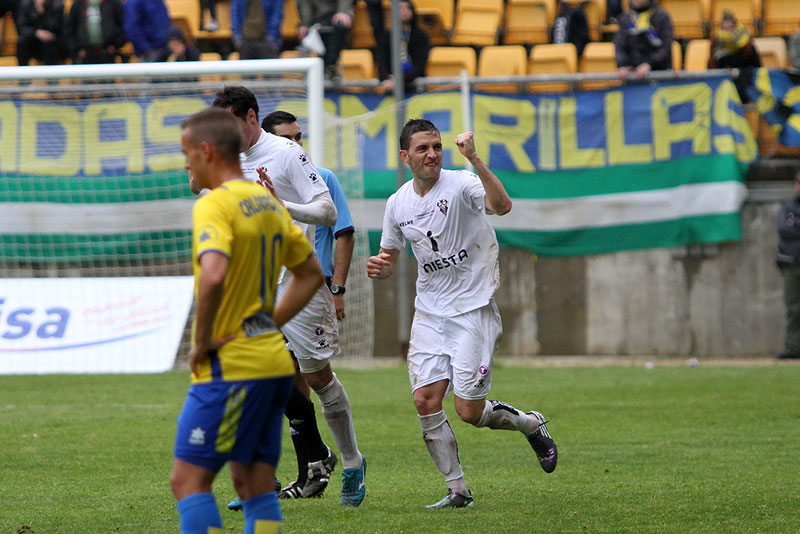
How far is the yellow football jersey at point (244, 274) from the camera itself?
12.9 ft

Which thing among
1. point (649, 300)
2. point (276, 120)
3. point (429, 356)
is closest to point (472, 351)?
point (429, 356)

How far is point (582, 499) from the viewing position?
21.7 feet

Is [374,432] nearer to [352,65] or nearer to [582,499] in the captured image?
[582,499]

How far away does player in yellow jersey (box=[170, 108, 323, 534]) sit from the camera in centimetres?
393

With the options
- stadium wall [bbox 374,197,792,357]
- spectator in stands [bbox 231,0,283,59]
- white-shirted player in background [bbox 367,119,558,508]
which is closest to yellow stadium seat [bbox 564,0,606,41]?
stadium wall [bbox 374,197,792,357]

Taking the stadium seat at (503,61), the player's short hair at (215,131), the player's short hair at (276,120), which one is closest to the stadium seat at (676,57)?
the stadium seat at (503,61)

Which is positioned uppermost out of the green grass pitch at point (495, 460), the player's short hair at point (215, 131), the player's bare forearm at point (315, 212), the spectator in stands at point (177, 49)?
the spectator in stands at point (177, 49)

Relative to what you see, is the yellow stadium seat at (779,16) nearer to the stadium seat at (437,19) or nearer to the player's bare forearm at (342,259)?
the stadium seat at (437,19)

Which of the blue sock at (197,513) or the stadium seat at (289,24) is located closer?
the blue sock at (197,513)

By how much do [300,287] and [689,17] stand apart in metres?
15.6

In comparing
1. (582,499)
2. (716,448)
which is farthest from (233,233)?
(716,448)

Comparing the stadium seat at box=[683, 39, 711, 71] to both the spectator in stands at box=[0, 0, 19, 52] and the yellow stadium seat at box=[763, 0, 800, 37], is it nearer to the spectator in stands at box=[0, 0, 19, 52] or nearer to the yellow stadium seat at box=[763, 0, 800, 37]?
the yellow stadium seat at box=[763, 0, 800, 37]

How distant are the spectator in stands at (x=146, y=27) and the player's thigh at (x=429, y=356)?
39.1 ft

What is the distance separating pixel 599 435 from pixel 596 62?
9442mm
